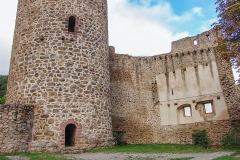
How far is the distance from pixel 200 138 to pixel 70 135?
914 cm

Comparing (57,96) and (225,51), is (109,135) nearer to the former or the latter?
(57,96)

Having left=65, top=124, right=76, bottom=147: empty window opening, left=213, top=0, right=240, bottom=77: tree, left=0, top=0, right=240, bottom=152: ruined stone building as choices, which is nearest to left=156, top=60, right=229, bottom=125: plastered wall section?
left=0, top=0, right=240, bottom=152: ruined stone building

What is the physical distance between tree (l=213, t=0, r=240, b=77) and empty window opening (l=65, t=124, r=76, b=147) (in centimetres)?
729

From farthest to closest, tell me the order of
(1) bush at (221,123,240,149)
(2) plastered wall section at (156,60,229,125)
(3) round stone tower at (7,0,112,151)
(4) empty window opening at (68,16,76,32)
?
(2) plastered wall section at (156,60,229,125)
(1) bush at (221,123,240,149)
(4) empty window opening at (68,16,76,32)
(3) round stone tower at (7,0,112,151)

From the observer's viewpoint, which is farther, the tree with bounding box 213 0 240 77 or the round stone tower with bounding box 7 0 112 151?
the round stone tower with bounding box 7 0 112 151

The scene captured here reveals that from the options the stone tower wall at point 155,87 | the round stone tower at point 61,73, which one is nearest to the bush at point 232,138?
the stone tower wall at point 155,87

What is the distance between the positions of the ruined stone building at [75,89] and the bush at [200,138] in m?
0.33

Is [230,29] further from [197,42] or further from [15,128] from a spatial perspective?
[15,128]

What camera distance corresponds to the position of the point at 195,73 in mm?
17250

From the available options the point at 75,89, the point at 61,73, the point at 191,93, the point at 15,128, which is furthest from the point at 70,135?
the point at 191,93

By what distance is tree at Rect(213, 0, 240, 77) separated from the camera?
8.98m

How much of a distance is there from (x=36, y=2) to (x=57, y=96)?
514 centimetres

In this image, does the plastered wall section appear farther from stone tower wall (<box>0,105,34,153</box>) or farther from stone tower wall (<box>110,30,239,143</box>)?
stone tower wall (<box>0,105,34,153</box>)

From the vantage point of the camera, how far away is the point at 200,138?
1559 centimetres
